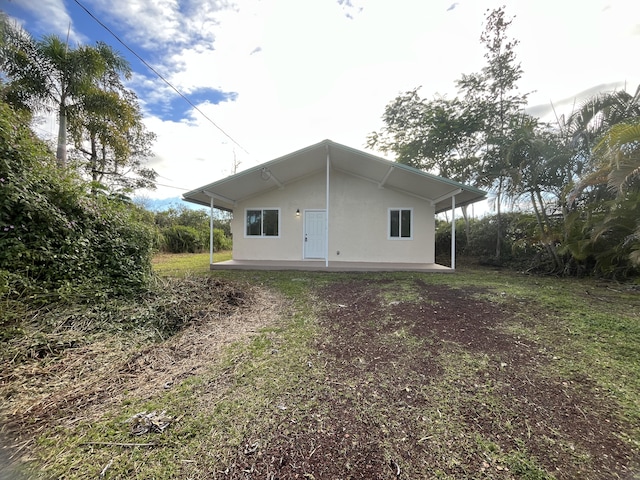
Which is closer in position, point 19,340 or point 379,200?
point 19,340

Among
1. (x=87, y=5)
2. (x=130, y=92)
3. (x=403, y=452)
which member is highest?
(x=130, y=92)

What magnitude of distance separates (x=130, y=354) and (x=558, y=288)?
801 centimetres

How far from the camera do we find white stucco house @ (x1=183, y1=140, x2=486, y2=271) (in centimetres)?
947

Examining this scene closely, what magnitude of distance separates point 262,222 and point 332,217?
2.80m

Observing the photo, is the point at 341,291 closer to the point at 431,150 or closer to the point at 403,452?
the point at 403,452

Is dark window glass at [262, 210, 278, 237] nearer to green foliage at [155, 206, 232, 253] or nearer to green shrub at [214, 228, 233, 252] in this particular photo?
green foliage at [155, 206, 232, 253]

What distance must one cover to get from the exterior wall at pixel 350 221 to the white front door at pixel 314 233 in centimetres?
20

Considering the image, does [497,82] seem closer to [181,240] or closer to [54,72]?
[54,72]

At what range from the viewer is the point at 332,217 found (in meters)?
10.0

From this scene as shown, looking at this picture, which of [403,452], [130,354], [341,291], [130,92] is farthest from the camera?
[130,92]

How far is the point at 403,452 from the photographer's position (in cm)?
157

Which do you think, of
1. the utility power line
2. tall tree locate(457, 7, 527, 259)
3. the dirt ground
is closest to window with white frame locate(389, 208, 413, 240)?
tall tree locate(457, 7, 527, 259)

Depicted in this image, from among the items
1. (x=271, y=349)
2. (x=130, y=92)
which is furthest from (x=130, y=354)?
(x=130, y=92)

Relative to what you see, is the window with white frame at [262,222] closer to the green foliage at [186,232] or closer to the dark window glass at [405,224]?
the dark window glass at [405,224]
